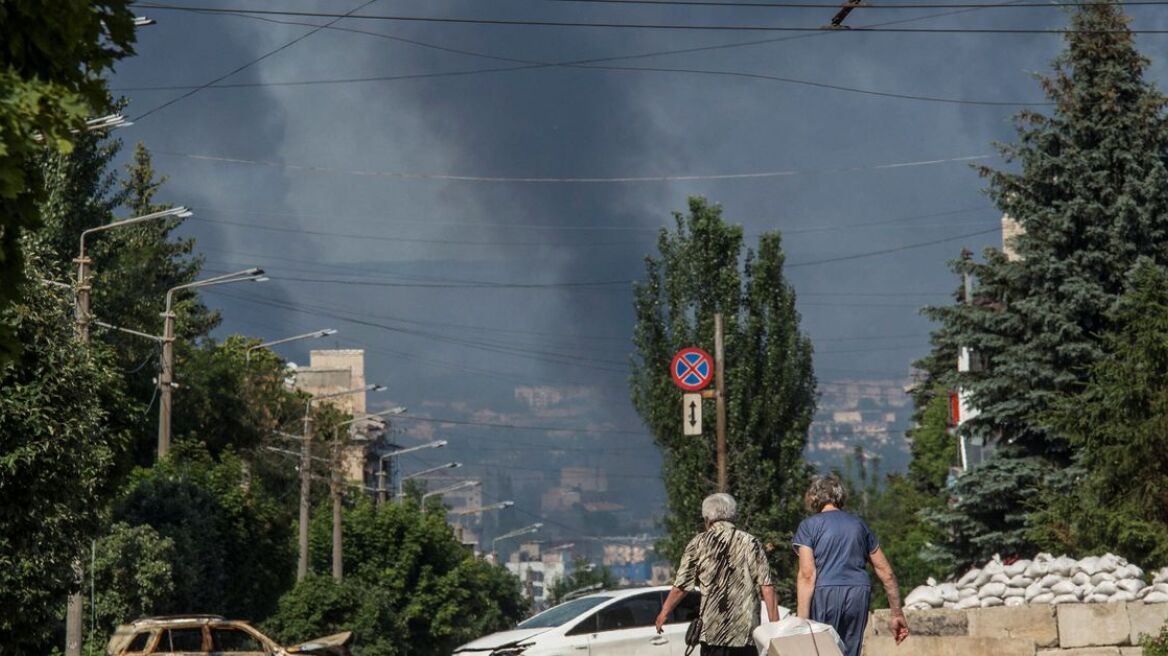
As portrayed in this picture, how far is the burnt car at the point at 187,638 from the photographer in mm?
25703

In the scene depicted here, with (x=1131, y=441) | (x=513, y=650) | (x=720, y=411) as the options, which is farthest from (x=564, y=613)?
(x=720, y=411)

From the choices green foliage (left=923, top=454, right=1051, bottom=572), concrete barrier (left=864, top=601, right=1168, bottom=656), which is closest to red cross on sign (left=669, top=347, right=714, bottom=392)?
green foliage (left=923, top=454, right=1051, bottom=572)

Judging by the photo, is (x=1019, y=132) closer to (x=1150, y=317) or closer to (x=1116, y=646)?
(x=1150, y=317)

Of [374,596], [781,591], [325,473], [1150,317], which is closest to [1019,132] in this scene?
[1150,317]

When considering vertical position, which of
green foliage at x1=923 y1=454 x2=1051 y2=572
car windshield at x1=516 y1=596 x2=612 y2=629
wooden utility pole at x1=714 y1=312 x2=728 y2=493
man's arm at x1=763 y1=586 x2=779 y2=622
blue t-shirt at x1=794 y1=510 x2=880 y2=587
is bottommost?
car windshield at x1=516 y1=596 x2=612 y2=629

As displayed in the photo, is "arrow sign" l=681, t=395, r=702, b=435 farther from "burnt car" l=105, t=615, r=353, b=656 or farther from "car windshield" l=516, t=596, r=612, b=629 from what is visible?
"car windshield" l=516, t=596, r=612, b=629

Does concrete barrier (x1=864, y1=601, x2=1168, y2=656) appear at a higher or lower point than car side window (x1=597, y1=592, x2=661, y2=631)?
lower

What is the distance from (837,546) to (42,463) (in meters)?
9.60

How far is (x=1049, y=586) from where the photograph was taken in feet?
64.7

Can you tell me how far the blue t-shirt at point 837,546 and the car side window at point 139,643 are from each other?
16213 mm

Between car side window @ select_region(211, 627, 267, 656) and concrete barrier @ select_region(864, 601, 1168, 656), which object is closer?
concrete barrier @ select_region(864, 601, 1168, 656)

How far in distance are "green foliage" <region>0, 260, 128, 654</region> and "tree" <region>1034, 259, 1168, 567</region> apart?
529 inches

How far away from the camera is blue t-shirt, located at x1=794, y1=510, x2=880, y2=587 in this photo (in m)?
11.6

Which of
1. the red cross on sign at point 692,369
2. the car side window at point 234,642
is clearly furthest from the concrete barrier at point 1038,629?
the red cross on sign at point 692,369
